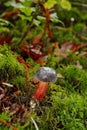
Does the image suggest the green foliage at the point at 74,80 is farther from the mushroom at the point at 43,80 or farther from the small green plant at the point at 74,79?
the mushroom at the point at 43,80

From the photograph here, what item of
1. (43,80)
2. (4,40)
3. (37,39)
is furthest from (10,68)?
(37,39)

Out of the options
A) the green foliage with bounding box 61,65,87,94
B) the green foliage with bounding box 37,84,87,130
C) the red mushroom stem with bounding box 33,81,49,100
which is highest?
the red mushroom stem with bounding box 33,81,49,100

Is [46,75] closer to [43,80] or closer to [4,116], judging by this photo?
[43,80]

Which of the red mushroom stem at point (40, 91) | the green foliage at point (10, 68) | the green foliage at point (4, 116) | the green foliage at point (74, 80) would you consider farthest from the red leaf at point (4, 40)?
the green foliage at point (4, 116)

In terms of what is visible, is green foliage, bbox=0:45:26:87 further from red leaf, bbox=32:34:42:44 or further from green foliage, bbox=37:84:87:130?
red leaf, bbox=32:34:42:44

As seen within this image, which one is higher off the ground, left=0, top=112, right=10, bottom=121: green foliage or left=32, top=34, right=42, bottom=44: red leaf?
left=0, top=112, right=10, bottom=121: green foliage

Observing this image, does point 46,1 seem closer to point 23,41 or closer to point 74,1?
point 23,41

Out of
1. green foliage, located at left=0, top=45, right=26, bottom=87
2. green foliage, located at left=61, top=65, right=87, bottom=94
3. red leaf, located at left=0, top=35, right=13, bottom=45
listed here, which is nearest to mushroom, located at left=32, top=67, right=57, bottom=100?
green foliage, located at left=0, top=45, right=26, bottom=87

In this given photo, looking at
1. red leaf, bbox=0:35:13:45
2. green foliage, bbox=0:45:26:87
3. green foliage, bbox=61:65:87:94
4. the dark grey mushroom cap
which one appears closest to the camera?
the dark grey mushroom cap
